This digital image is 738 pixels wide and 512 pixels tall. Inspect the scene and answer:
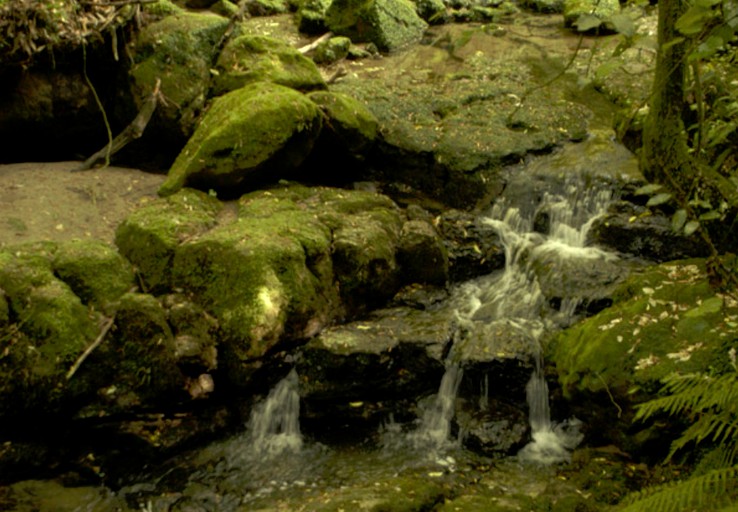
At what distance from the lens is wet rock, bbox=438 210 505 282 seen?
730 cm

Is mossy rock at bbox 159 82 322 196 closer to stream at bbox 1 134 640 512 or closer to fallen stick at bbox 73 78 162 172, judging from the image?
fallen stick at bbox 73 78 162 172

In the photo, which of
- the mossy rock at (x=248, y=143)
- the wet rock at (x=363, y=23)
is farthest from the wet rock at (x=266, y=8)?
the mossy rock at (x=248, y=143)

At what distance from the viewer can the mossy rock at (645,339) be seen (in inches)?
185

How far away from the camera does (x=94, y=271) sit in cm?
552

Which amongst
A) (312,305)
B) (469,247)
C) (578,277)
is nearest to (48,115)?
(312,305)

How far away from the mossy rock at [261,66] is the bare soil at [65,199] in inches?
69.3

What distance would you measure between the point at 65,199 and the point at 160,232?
157 cm

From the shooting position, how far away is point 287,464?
530 centimetres

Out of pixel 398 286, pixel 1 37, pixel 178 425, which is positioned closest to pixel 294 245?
pixel 398 286

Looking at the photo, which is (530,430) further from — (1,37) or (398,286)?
(1,37)

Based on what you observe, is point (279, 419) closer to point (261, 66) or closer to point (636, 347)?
point (636, 347)

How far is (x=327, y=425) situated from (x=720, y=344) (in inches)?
131

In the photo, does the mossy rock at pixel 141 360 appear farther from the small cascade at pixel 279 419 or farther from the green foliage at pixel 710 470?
the green foliage at pixel 710 470

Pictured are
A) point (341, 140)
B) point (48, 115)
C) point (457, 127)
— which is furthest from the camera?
point (457, 127)
